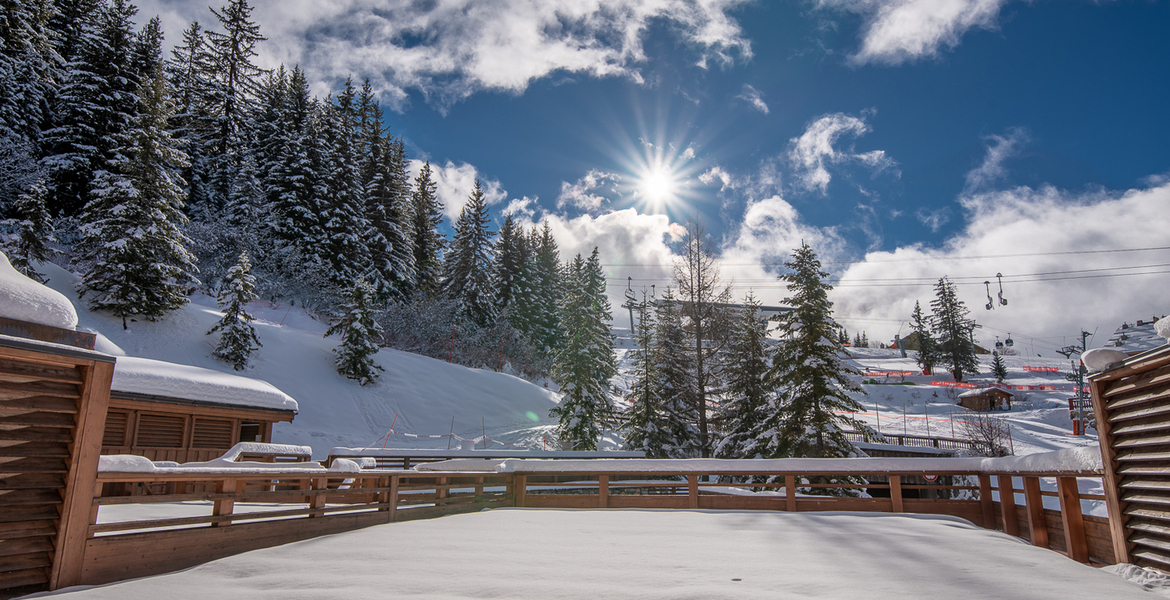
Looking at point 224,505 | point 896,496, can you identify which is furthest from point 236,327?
point 896,496

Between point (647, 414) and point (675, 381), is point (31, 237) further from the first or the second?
point (675, 381)

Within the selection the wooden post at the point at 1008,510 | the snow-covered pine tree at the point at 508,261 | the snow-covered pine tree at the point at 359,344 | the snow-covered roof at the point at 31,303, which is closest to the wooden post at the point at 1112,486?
the wooden post at the point at 1008,510

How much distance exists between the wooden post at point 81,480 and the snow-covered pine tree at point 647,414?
18.1m

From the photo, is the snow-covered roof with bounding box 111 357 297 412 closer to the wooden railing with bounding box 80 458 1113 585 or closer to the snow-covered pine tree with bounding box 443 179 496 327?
the wooden railing with bounding box 80 458 1113 585

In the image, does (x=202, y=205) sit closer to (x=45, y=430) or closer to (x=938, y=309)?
(x=45, y=430)

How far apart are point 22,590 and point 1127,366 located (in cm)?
855

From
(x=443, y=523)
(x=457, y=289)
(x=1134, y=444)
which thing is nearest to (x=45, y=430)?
(x=443, y=523)

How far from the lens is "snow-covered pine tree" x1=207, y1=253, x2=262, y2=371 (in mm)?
19125

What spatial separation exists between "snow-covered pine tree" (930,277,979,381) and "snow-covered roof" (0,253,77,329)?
214 feet

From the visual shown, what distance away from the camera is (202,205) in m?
32.0

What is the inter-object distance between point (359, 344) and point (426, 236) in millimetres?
25091

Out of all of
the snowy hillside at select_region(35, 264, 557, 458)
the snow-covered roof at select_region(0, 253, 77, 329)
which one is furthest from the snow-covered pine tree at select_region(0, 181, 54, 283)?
the snow-covered roof at select_region(0, 253, 77, 329)

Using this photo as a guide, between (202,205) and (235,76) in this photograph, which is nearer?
(202,205)

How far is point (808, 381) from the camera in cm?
1634
